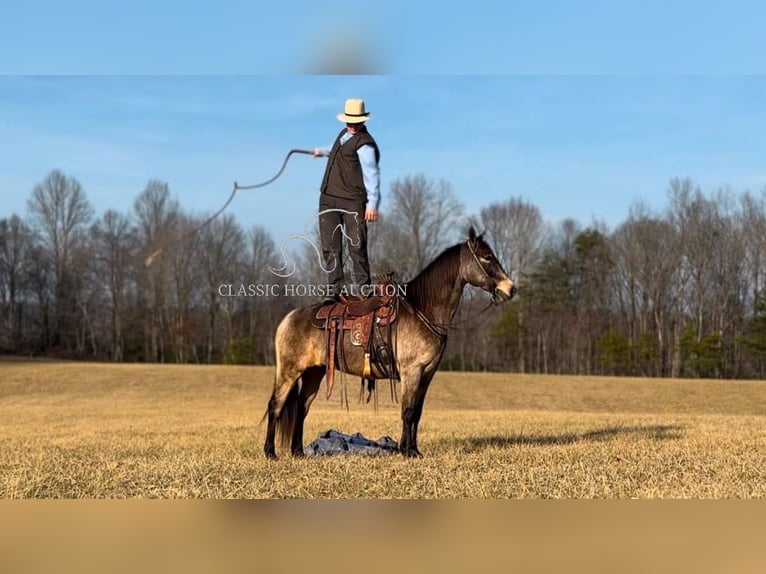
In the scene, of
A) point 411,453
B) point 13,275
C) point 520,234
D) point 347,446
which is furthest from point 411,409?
point 13,275

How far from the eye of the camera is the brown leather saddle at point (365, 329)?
29.1 feet

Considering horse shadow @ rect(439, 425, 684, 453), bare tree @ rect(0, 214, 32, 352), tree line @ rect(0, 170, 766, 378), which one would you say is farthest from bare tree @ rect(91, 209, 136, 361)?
bare tree @ rect(0, 214, 32, 352)

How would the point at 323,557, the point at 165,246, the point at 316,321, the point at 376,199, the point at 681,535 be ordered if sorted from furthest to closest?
1. the point at 316,321
2. the point at 376,199
3. the point at 165,246
4. the point at 681,535
5. the point at 323,557

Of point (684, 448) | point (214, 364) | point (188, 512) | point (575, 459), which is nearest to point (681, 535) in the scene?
point (188, 512)

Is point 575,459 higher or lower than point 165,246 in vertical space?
lower

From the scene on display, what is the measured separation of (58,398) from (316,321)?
27.1m

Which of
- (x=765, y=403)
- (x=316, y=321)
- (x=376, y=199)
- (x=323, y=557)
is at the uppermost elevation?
(x=376, y=199)

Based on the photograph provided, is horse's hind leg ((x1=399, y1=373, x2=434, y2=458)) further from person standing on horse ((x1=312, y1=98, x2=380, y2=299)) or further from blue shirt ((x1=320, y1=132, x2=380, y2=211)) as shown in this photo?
blue shirt ((x1=320, y1=132, x2=380, y2=211))

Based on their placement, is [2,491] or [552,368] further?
[552,368]

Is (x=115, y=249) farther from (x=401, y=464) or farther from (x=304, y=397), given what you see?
(x=401, y=464)

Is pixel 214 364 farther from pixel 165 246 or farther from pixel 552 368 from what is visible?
pixel 165 246

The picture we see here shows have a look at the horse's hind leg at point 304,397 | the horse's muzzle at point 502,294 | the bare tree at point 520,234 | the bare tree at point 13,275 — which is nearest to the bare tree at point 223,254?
the horse's hind leg at point 304,397

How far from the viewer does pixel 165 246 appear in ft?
17.0

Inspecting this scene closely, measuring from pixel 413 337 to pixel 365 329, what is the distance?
609mm
